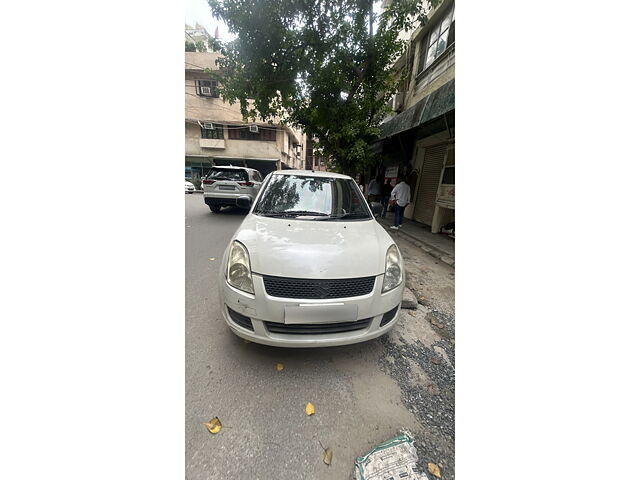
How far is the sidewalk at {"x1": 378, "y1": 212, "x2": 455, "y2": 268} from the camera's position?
484cm

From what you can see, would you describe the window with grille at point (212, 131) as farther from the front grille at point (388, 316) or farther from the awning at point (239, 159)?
the front grille at point (388, 316)

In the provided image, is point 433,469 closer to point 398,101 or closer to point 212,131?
point 398,101

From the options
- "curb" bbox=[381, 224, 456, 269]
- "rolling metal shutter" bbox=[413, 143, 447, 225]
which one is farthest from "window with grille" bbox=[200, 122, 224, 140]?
"curb" bbox=[381, 224, 456, 269]

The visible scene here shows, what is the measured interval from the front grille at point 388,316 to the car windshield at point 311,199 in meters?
1.08

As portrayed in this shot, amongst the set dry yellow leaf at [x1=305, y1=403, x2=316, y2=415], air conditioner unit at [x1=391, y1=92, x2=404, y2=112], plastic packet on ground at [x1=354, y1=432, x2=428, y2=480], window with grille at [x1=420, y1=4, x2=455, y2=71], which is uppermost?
window with grille at [x1=420, y1=4, x2=455, y2=71]

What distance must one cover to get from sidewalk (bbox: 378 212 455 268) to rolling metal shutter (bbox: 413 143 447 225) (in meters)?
0.40

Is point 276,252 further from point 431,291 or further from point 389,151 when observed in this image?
point 389,151

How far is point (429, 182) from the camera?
7.34m

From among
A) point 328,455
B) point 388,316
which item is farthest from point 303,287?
point 328,455

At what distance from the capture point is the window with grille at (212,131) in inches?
806

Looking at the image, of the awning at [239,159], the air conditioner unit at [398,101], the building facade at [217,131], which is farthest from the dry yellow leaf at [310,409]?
the awning at [239,159]

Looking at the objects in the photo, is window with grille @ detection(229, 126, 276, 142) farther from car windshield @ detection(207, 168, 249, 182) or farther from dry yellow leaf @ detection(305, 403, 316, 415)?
dry yellow leaf @ detection(305, 403, 316, 415)

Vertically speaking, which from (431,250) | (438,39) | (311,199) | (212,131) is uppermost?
(212,131)

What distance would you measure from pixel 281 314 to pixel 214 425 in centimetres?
75
